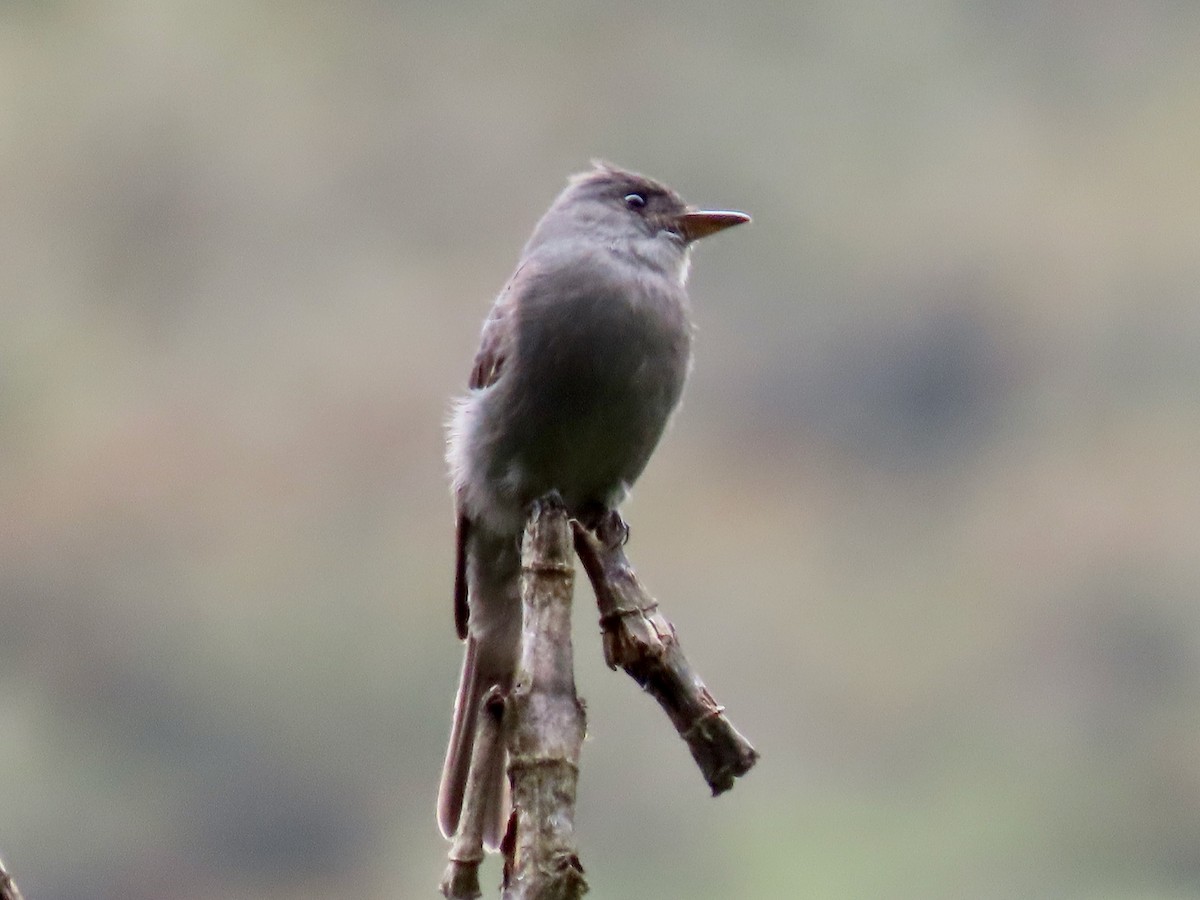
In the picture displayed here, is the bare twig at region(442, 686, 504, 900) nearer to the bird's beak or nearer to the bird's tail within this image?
the bird's tail

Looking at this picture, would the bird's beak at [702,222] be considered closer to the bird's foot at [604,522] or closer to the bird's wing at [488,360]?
the bird's wing at [488,360]

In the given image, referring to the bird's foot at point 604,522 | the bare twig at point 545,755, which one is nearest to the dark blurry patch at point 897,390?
the bird's foot at point 604,522

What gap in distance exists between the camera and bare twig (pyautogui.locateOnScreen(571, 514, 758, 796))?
233 centimetres

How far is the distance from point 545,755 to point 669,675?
295 millimetres

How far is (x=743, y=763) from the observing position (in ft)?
7.65

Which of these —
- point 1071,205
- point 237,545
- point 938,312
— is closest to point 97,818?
point 237,545

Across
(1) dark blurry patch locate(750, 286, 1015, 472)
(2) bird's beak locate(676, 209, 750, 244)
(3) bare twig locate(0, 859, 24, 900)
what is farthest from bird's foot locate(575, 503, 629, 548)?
(1) dark blurry patch locate(750, 286, 1015, 472)

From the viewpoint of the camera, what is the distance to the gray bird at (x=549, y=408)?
3727mm

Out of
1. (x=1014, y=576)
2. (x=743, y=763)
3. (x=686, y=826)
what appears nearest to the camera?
(x=743, y=763)

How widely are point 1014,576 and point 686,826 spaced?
7.40 metres

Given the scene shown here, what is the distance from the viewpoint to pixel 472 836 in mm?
2535

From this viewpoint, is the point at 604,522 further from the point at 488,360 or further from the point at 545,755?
the point at 545,755

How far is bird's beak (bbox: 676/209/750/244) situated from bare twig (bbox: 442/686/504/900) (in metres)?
1.85

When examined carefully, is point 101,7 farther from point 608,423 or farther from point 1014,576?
point 608,423
